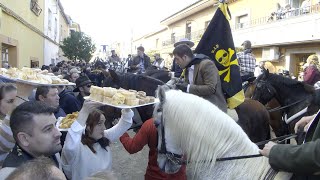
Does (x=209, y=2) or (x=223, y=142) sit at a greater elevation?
(x=209, y=2)

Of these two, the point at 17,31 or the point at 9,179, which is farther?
the point at 17,31

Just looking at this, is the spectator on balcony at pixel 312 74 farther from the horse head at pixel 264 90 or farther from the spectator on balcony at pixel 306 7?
the spectator on balcony at pixel 306 7

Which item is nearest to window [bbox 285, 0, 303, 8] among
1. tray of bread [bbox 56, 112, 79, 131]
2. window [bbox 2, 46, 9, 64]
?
window [bbox 2, 46, 9, 64]

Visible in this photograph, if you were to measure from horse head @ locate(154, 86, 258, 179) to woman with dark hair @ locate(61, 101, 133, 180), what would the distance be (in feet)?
2.53

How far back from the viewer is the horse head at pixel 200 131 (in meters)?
2.31

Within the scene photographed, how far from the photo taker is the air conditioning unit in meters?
17.5

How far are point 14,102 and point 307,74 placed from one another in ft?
24.4

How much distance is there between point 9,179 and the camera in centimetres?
150

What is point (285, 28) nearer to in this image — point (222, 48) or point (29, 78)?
point (222, 48)

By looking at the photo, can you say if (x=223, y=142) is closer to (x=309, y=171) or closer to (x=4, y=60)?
(x=309, y=171)

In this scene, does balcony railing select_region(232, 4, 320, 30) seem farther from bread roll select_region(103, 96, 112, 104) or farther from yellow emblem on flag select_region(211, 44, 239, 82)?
bread roll select_region(103, 96, 112, 104)

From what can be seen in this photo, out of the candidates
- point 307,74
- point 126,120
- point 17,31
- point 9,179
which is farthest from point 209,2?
point 9,179

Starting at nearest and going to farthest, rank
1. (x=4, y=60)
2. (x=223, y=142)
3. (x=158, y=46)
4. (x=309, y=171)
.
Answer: (x=309, y=171)
(x=223, y=142)
(x=4, y=60)
(x=158, y=46)

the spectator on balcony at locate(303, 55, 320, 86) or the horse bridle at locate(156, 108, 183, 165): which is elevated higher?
the spectator on balcony at locate(303, 55, 320, 86)
